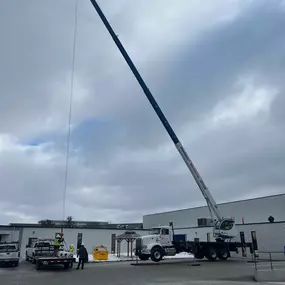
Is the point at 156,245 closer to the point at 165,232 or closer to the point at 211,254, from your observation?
the point at 165,232

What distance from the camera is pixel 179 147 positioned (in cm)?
2802

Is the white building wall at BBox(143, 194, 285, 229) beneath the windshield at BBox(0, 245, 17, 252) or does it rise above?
above

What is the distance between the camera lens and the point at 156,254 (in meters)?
25.9

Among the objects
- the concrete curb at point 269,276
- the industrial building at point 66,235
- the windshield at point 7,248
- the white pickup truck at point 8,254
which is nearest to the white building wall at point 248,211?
the industrial building at point 66,235

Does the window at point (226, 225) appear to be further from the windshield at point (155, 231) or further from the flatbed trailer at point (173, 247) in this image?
the windshield at point (155, 231)

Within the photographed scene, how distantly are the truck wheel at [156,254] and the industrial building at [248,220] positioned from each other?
9748 millimetres

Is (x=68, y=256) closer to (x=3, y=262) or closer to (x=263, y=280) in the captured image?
(x=3, y=262)

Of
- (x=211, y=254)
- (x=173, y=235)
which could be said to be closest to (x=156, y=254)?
(x=173, y=235)

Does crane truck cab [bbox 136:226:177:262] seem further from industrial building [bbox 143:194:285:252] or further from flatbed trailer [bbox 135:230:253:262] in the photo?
industrial building [bbox 143:194:285:252]

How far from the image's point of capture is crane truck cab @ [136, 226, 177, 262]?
26.0 meters

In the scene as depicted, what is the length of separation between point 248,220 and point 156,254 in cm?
2568

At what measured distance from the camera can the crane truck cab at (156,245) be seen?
85.2 ft

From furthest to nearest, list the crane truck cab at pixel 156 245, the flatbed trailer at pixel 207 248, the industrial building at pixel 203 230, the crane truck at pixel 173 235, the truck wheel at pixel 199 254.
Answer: the industrial building at pixel 203 230
the truck wheel at pixel 199 254
the flatbed trailer at pixel 207 248
the crane truck at pixel 173 235
the crane truck cab at pixel 156 245

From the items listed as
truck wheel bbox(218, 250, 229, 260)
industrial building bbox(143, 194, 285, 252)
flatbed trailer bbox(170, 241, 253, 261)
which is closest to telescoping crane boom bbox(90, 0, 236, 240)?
flatbed trailer bbox(170, 241, 253, 261)
